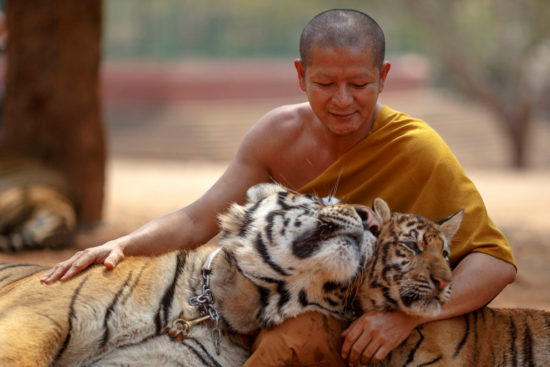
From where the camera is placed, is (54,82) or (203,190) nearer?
(54,82)

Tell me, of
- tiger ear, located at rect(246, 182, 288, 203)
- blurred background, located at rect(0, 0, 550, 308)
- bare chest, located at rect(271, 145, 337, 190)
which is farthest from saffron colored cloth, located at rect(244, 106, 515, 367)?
blurred background, located at rect(0, 0, 550, 308)

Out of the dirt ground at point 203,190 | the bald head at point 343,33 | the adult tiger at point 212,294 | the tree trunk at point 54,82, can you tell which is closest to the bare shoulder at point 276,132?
the bald head at point 343,33

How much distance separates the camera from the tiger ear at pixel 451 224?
2820 mm

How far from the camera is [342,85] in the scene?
290cm

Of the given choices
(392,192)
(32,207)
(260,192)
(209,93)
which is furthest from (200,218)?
(209,93)

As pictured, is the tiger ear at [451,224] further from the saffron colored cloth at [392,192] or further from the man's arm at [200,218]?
the man's arm at [200,218]

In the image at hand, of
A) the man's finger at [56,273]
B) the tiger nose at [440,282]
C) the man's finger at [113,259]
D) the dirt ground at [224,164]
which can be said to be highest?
the tiger nose at [440,282]

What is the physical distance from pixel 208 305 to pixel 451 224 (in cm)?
102

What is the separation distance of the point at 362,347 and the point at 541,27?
1619 centimetres

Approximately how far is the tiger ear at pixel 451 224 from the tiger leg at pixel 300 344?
596mm

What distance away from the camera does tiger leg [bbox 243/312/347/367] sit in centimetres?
257

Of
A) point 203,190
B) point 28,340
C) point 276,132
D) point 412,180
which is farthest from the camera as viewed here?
point 203,190

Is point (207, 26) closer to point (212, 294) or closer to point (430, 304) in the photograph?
point (212, 294)

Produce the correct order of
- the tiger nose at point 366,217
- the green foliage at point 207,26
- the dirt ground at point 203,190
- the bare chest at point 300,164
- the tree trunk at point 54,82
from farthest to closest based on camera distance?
the green foliage at point 207,26, the tree trunk at point 54,82, the dirt ground at point 203,190, the bare chest at point 300,164, the tiger nose at point 366,217
